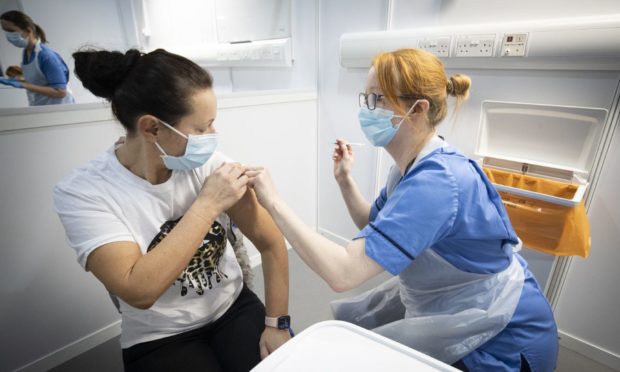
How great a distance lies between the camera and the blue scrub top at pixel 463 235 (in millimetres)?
795

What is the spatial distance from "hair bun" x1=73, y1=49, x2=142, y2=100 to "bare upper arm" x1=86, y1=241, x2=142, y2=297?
1.32 feet

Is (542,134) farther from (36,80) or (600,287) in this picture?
(36,80)

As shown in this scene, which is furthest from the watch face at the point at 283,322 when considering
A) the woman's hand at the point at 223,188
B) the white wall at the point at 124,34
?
the white wall at the point at 124,34

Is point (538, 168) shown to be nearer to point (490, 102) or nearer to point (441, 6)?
point (490, 102)

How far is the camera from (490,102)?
4.96 ft

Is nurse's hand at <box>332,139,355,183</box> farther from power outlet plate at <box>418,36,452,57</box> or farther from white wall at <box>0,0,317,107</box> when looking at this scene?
white wall at <box>0,0,317,107</box>

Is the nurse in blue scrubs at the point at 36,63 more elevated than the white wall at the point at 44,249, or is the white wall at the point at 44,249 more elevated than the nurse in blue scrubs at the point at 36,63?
the nurse in blue scrubs at the point at 36,63

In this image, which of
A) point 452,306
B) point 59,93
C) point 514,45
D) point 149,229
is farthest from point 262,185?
point 59,93

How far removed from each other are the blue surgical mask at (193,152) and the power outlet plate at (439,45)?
1.16 metres

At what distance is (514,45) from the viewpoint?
137 cm

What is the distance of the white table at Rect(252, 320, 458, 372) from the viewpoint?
0.61 meters

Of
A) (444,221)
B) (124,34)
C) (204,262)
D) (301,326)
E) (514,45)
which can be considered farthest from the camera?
(124,34)

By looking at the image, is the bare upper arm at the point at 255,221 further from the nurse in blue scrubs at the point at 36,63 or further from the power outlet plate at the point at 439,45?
the nurse in blue scrubs at the point at 36,63

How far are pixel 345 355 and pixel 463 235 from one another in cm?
43
